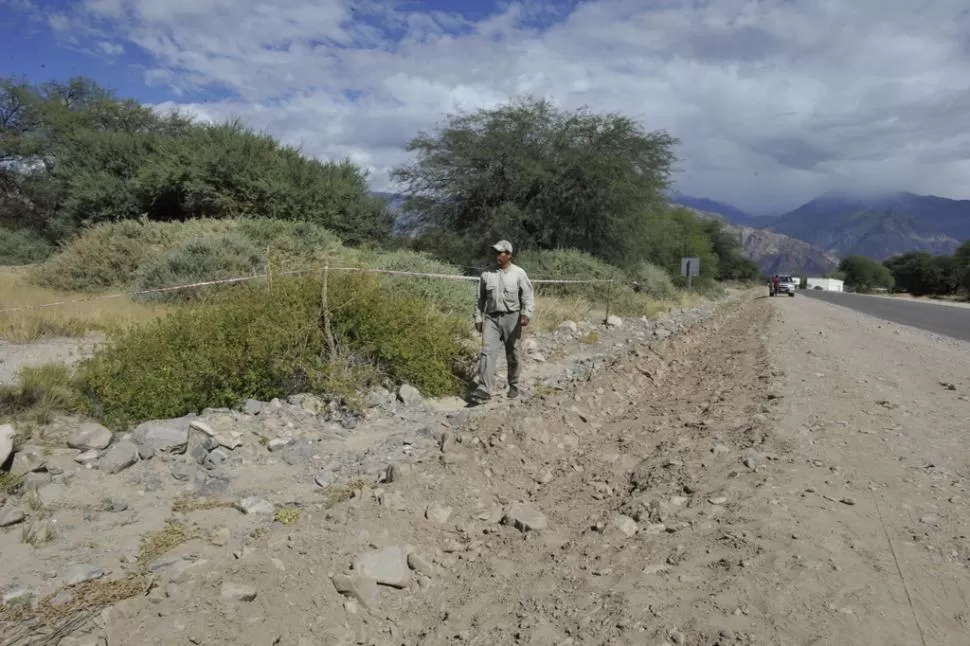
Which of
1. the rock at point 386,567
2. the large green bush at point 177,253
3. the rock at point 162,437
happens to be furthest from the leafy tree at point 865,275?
the rock at point 386,567

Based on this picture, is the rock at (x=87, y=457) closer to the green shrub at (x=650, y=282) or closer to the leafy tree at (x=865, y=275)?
the green shrub at (x=650, y=282)

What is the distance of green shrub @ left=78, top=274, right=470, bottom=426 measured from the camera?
6.00 m

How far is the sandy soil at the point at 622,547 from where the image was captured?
2895 millimetres

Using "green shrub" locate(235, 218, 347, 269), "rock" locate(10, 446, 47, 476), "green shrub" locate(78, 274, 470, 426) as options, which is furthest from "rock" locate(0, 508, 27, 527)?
"green shrub" locate(235, 218, 347, 269)

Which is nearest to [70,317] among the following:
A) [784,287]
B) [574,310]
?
[574,310]

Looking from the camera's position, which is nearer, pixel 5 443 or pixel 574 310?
pixel 5 443

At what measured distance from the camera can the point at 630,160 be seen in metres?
23.2

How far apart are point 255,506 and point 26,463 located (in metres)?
1.80

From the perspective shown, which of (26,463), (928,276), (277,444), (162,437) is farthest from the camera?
(928,276)

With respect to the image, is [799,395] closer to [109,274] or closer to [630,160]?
[109,274]

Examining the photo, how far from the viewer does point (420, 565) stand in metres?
3.70

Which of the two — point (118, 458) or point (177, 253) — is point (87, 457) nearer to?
point (118, 458)

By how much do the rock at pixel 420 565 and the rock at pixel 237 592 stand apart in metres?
0.92

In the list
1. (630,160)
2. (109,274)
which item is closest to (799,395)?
(109,274)
